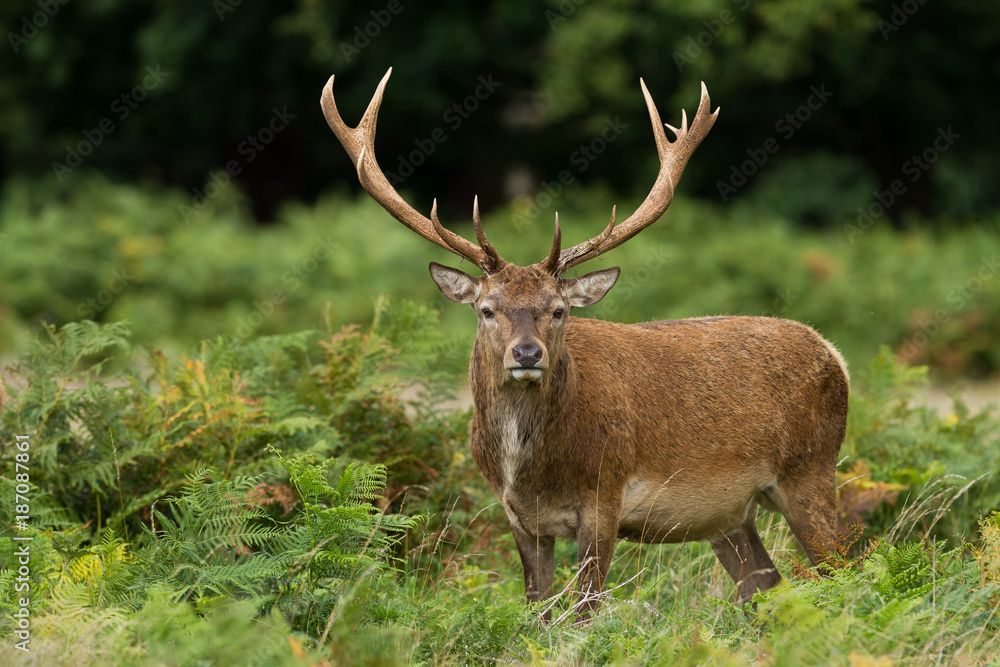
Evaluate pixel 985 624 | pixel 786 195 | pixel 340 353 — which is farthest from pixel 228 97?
pixel 985 624

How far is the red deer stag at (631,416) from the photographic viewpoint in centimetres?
541

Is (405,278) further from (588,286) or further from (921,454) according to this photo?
(588,286)

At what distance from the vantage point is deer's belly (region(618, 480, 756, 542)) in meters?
5.57

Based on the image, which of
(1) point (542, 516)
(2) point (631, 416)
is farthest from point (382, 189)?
(1) point (542, 516)

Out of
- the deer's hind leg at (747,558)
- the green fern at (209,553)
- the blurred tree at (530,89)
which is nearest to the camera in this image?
the green fern at (209,553)

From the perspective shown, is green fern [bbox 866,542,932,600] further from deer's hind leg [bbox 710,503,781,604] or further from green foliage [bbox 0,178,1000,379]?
green foliage [bbox 0,178,1000,379]

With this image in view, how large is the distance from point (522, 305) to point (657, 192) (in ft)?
4.65

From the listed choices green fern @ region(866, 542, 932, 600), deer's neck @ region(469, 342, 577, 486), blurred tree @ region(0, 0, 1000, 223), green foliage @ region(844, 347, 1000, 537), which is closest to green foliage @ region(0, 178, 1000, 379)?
blurred tree @ region(0, 0, 1000, 223)

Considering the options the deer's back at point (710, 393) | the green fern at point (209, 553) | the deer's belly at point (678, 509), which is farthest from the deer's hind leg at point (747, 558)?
the green fern at point (209, 553)

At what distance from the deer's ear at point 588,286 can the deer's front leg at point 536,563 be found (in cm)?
121

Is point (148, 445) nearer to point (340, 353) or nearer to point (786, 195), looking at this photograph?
point (340, 353)

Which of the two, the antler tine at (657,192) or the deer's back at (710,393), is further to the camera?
the antler tine at (657,192)

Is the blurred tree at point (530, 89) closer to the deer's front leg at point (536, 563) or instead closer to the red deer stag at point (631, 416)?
the red deer stag at point (631, 416)

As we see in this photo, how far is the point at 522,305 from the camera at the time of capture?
5.39 metres
